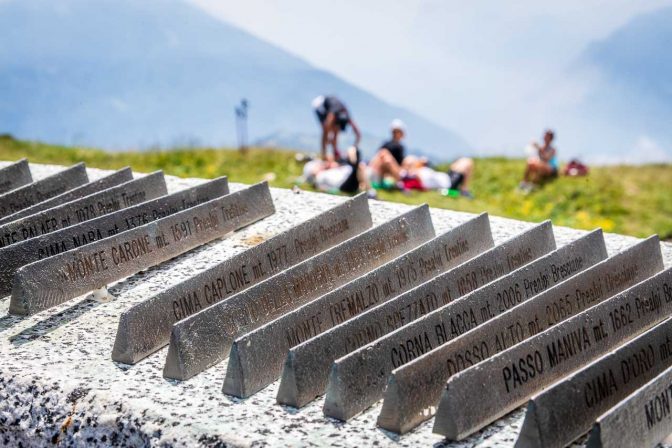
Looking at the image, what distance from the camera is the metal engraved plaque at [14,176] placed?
22.3 ft

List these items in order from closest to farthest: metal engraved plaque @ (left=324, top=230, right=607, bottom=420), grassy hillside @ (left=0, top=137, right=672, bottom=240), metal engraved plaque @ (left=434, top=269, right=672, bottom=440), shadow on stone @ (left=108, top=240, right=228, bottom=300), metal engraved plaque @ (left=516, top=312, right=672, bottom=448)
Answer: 1. metal engraved plaque @ (left=516, top=312, right=672, bottom=448)
2. metal engraved plaque @ (left=434, top=269, right=672, bottom=440)
3. metal engraved plaque @ (left=324, top=230, right=607, bottom=420)
4. shadow on stone @ (left=108, top=240, right=228, bottom=300)
5. grassy hillside @ (left=0, top=137, right=672, bottom=240)

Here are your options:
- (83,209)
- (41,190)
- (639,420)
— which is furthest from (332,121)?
(639,420)

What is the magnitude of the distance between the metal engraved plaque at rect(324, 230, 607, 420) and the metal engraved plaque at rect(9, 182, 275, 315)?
173 centimetres

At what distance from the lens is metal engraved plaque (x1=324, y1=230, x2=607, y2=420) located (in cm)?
358

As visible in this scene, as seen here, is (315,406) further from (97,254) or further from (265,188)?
(265,188)

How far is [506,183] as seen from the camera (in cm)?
1948

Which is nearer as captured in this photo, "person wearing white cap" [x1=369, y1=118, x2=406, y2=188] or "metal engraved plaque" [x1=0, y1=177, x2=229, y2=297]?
"metal engraved plaque" [x1=0, y1=177, x2=229, y2=297]

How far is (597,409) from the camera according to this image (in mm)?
3373

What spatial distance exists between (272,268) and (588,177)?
1553 cm

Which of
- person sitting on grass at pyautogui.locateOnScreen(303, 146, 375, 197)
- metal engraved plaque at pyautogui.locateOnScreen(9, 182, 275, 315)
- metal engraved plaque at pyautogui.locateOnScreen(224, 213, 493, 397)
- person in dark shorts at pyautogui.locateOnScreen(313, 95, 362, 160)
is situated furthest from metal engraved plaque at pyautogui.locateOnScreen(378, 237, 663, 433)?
person in dark shorts at pyautogui.locateOnScreen(313, 95, 362, 160)

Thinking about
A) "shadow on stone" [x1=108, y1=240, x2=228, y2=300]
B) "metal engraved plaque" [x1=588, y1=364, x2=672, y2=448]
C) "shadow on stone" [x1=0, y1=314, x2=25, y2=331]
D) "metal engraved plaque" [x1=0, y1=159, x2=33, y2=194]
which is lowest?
"metal engraved plaque" [x1=588, y1=364, x2=672, y2=448]

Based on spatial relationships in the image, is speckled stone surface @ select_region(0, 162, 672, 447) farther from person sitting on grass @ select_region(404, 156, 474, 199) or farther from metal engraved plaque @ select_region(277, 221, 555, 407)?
person sitting on grass @ select_region(404, 156, 474, 199)

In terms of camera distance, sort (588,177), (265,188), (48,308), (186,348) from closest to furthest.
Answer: (186,348), (48,308), (265,188), (588,177)

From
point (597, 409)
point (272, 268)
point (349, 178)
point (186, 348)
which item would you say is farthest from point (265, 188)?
point (349, 178)
